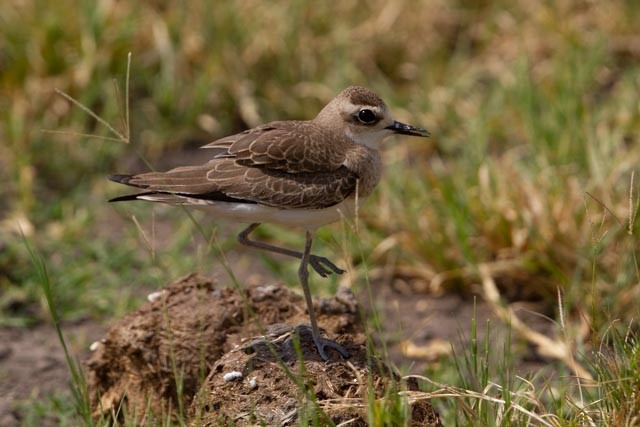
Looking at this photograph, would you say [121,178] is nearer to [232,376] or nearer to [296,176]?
[296,176]

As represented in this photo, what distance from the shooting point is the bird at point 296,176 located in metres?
4.34

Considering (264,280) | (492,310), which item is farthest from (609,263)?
(264,280)

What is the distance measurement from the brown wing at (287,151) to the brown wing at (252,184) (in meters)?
0.03

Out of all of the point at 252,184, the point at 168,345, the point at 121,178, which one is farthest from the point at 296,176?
the point at 168,345

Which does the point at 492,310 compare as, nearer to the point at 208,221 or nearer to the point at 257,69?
the point at 208,221

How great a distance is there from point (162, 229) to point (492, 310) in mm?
2521

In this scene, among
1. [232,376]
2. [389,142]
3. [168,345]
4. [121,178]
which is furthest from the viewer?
[389,142]

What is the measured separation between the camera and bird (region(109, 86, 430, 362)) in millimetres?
4336

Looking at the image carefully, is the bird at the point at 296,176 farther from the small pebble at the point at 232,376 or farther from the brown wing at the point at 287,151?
the small pebble at the point at 232,376

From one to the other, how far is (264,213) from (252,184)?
0.47 feet

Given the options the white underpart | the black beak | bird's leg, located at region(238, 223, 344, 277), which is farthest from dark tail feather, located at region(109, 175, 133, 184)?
the black beak

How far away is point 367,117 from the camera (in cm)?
474

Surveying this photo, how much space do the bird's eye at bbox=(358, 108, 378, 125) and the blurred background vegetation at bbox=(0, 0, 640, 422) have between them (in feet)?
4.32

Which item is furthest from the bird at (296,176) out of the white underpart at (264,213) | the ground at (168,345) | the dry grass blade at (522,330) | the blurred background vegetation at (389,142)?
the dry grass blade at (522,330)
